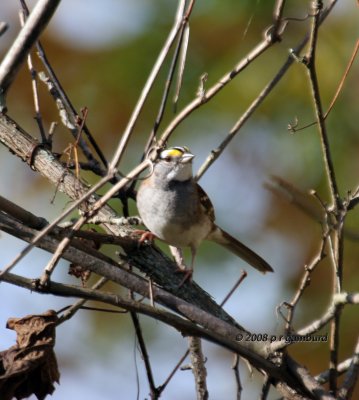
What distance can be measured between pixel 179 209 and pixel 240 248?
1.94 ft

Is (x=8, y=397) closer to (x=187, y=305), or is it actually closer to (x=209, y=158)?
(x=187, y=305)

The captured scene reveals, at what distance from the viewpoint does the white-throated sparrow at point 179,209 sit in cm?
368

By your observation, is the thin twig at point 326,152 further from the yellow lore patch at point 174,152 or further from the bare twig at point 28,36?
the yellow lore patch at point 174,152

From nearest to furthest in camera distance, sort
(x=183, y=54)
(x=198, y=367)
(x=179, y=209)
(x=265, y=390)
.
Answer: (x=265, y=390) < (x=183, y=54) < (x=198, y=367) < (x=179, y=209)

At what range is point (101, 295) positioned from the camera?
2.02 metres

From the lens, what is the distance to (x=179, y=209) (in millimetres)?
3812

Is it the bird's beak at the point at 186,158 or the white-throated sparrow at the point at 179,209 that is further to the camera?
the bird's beak at the point at 186,158

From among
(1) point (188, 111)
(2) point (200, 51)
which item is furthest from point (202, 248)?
(1) point (188, 111)

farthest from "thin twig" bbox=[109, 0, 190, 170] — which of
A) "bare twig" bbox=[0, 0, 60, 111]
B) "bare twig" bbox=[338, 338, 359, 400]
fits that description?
"bare twig" bbox=[338, 338, 359, 400]

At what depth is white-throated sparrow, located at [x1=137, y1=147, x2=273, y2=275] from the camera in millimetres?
3680

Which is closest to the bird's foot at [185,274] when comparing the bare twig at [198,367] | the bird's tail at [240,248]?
the bare twig at [198,367]

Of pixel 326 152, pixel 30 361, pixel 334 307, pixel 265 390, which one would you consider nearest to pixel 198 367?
pixel 265 390

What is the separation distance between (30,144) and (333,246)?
1424mm

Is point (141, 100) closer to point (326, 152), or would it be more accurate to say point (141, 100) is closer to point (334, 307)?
point (326, 152)
